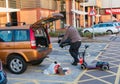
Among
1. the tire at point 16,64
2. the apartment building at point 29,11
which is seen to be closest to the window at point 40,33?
the tire at point 16,64

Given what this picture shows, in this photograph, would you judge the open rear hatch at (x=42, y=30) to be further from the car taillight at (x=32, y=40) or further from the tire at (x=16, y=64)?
the tire at (x=16, y=64)

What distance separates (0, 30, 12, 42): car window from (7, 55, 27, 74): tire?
24.5 inches

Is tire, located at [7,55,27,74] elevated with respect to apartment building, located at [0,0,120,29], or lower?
lower

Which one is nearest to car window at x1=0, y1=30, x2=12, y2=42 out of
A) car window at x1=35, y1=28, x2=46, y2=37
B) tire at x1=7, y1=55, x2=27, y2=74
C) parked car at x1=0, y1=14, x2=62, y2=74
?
parked car at x1=0, y1=14, x2=62, y2=74

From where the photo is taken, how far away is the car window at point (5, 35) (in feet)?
37.2

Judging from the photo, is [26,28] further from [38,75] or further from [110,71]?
[110,71]

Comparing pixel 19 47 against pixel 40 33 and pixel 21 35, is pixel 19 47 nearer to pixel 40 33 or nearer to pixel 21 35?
pixel 21 35

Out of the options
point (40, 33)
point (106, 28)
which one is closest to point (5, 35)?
point (40, 33)

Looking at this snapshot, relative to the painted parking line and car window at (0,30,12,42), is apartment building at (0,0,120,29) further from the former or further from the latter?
car window at (0,30,12,42)

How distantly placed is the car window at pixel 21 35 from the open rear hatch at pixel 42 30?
11.6 inches

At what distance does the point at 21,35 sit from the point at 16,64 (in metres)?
1.00

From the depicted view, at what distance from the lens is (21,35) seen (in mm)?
11227

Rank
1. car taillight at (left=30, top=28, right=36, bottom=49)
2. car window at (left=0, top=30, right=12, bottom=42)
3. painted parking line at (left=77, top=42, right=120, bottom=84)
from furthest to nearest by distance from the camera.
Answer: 1. car window at (left=0, top=30, right=12, bottom=42)
2. car taillight at (left=30, top=28, right=36, bottom=49)
3. painted parking line at (left=77, top=42, right=120, bottom=84)

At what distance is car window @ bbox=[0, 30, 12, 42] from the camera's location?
1134cm
